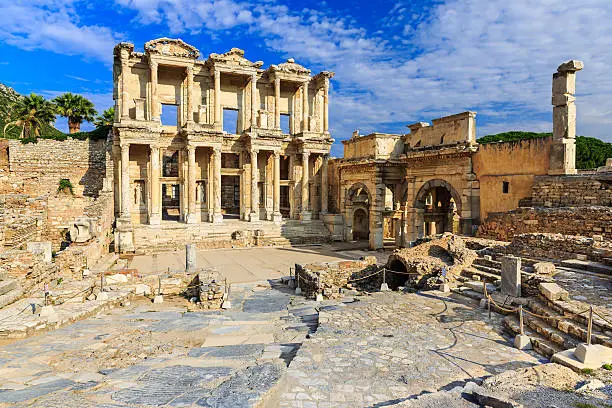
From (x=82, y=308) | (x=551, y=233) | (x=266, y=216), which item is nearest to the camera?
(x=82, y=308)

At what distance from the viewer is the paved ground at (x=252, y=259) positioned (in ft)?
58.4

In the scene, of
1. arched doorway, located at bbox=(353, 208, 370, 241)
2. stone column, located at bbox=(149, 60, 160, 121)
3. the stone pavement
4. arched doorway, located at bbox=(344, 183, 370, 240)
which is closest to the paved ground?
arched doorway, located at bbox=(344, 183, 370, 240)

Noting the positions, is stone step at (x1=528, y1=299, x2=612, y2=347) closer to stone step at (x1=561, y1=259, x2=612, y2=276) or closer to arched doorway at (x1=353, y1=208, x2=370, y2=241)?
stone step at (x1=561, y1=259, x2=612, y2=276)

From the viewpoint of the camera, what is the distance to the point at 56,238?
21.6 meters

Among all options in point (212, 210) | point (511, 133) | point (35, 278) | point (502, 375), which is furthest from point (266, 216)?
point (511, 133)

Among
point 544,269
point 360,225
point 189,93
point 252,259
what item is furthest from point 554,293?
point 189,93

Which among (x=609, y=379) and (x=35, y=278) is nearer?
(x=609, y=379)

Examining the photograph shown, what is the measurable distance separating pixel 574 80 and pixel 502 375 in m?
15.3

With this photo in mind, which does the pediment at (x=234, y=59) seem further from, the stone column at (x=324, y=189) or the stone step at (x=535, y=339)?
the stone step at (x=535, y=339)

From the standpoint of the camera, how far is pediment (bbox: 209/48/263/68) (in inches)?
1121

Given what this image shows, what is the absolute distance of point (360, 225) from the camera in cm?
3191

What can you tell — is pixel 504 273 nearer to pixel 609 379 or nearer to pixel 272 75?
pixel 609 379

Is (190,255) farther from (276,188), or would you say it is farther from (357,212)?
(357,212)

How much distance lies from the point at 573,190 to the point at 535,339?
1041 centimetres
